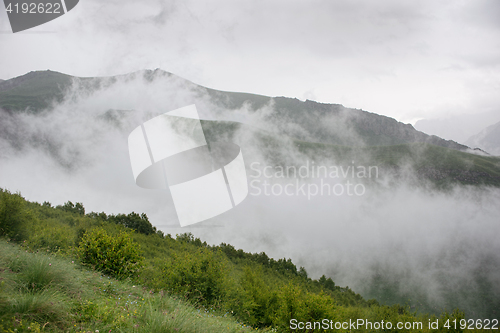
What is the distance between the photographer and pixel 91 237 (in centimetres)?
1388

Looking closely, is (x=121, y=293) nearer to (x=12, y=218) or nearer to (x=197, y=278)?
(x=197, y=278)

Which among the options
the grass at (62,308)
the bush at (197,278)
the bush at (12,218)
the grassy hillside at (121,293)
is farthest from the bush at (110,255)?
the bush at (12,218)

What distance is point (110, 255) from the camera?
1323 cm

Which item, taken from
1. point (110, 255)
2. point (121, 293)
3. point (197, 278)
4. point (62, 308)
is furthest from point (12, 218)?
point (62, 308)

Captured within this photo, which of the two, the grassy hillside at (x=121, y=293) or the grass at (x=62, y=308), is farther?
the grassy hillside at (x=121, y=293)

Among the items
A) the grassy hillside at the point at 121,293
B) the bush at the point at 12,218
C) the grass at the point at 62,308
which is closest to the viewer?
the grass at the point at 62,308

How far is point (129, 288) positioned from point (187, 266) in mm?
4617

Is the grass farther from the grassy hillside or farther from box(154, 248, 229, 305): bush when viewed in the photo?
box(154, 248, 229, 305): bush

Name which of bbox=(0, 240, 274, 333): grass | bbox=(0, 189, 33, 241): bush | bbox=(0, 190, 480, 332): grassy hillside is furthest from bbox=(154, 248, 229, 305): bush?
bbox=(0, 189, 33, 241): bush

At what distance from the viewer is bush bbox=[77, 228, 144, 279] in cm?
1308

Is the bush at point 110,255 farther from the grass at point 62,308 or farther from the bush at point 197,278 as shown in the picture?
the grass at point 62,308

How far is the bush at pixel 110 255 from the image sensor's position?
13078 millimetres

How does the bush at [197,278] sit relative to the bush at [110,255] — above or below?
below

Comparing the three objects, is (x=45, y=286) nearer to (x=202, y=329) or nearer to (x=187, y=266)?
(x=202, y=329)
